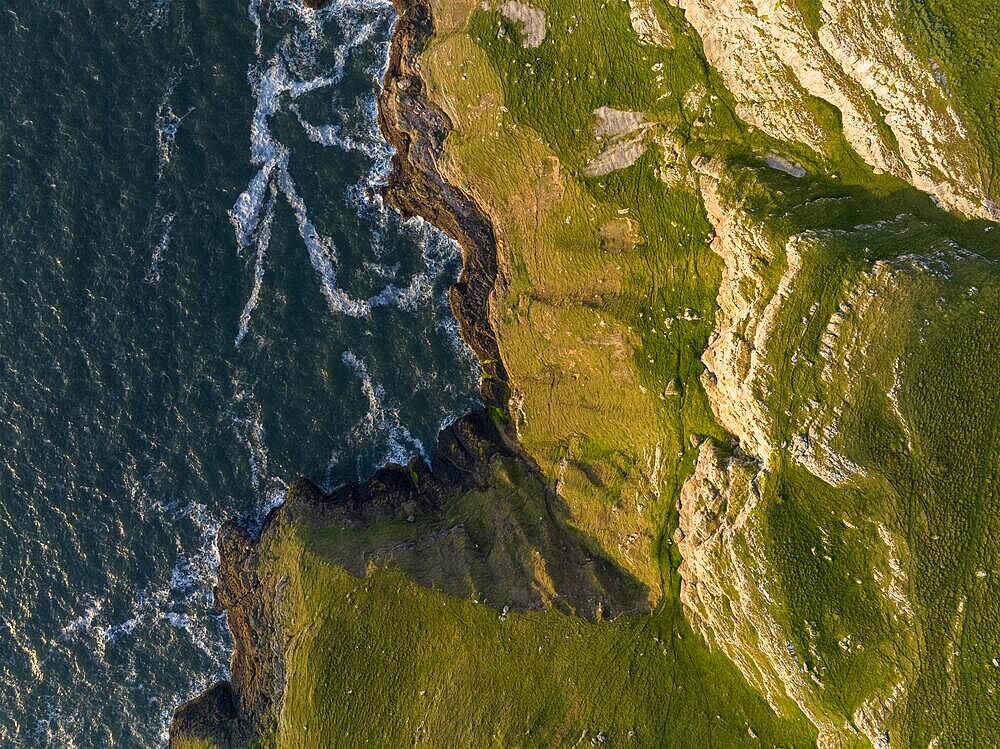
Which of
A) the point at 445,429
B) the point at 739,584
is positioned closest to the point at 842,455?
the point at 739,584

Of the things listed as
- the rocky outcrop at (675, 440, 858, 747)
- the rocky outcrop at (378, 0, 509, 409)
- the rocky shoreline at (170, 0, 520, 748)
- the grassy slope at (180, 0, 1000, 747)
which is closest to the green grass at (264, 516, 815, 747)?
the grassy slope at (180, 0, 1000, 747)

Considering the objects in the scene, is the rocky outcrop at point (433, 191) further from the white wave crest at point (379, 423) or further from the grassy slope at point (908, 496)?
the grassy slope at point (908, 496)

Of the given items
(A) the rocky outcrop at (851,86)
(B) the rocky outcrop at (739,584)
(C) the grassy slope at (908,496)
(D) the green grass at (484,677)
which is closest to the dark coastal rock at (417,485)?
(D) the green grass at (484,677)

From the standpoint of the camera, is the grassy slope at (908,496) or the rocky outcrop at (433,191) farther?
the rocky outcrop at (433,191)

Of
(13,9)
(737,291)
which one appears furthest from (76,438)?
(737,291)

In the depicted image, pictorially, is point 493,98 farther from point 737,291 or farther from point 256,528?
point 256,528

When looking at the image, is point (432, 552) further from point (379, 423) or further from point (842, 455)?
point (842, 455)
